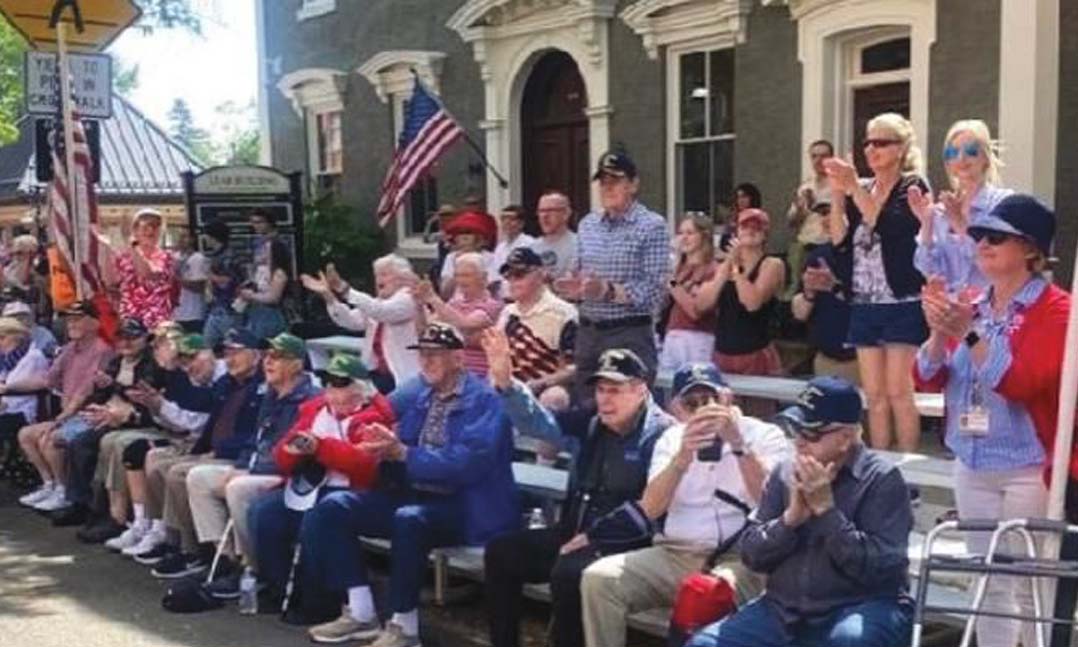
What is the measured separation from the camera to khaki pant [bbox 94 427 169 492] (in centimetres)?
905

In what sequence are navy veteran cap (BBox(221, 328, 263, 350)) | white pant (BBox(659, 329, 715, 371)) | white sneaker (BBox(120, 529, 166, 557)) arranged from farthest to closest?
white sneaker (BBox(120, 529, 166, 557)) < navy veteran cap (BBox(221, 328, 263, 350)) < white pant (BBox(659, 329, 715, 371))

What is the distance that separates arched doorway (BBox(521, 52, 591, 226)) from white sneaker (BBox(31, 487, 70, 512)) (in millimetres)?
6106

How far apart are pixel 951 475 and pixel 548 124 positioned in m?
9.07

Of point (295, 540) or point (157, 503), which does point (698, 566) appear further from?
point (157, 503)

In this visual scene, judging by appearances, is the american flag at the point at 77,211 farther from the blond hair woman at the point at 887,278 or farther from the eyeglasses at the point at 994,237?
the eyeglasses at the point at 994,237

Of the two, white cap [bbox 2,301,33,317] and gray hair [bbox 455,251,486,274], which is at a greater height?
gray hair [bbox 455,251,486,274]

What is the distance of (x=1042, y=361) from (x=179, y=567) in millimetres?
5361

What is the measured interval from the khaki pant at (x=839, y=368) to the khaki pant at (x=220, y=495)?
10.1 ft

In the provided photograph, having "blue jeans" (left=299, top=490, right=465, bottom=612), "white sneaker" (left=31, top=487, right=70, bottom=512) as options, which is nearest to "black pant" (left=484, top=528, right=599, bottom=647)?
"blue jeans" (left=299, top=490, right=465, bottom=612)

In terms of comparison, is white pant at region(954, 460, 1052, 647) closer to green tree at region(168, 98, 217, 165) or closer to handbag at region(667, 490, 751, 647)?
handbag at region(667, 490, 751, 647)

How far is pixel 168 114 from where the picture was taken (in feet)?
436

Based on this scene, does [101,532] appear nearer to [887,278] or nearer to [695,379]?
[695,379]

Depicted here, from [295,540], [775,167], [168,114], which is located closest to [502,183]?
[775,167]

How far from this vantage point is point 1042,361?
4473 millimetres
